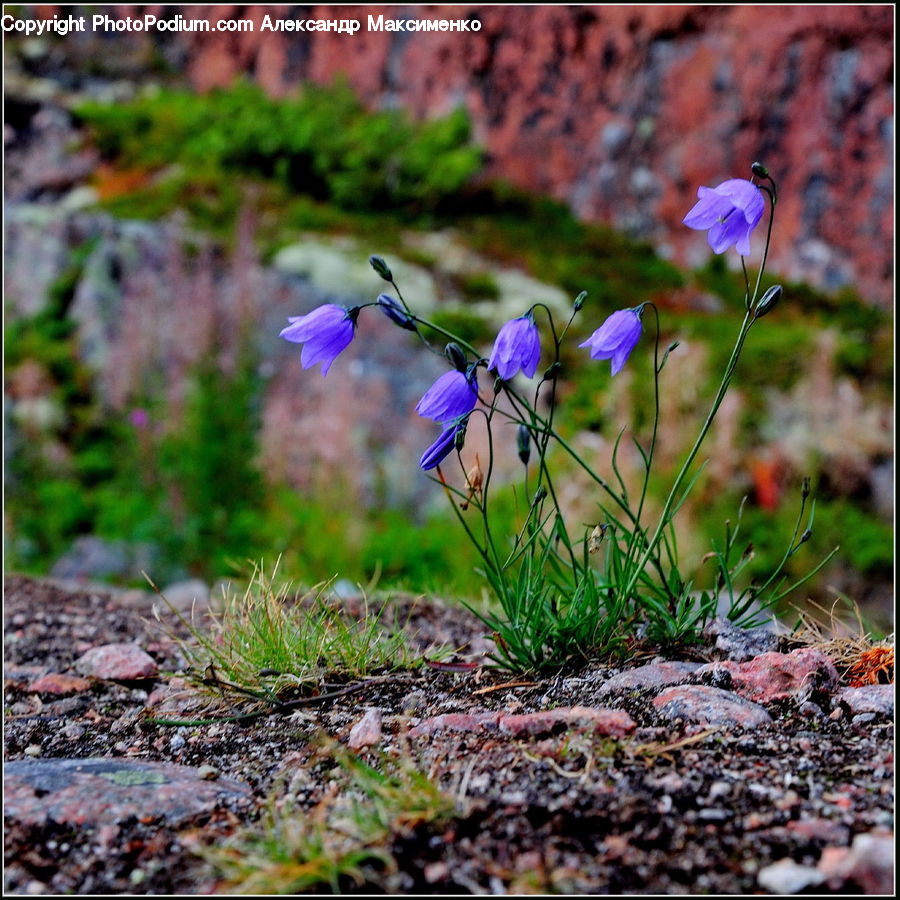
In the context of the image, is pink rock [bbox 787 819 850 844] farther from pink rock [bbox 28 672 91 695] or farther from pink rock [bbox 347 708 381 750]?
pink rock [bbox 28 672 91 695]

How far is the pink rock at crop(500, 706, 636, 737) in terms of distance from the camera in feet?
6.07

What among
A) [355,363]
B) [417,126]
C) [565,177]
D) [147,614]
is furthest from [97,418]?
[565,177]

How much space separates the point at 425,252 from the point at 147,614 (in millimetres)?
4427

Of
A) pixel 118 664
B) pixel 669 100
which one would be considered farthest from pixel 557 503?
pixel 669 100

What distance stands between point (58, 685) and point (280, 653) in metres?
0.80

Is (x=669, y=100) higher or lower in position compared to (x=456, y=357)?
higher

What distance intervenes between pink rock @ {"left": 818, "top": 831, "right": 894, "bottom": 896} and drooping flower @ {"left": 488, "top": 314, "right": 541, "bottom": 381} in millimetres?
1137

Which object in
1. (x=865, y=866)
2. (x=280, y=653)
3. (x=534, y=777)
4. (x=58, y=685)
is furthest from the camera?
(x=58, y=685)

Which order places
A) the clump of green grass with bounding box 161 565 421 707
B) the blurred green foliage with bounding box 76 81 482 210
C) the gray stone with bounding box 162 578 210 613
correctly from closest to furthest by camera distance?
1. the clump of green grass with bounding box 161 565 421 707
2. the gray stone with bounding box 162 578 210 613
3. the blurred green foliage with bounding box 76 81 482 210

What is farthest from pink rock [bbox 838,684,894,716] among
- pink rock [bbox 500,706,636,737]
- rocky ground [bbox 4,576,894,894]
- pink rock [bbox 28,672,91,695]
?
pink rock [bbox 28,672,91,695]

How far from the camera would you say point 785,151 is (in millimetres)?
8156

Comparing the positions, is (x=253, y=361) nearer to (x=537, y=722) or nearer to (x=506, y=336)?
(x=506, y=336)

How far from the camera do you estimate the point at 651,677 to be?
2.17m

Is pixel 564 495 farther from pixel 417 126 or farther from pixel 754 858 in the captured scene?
pixel 417 126
